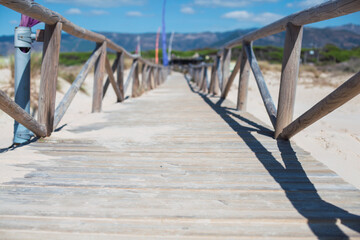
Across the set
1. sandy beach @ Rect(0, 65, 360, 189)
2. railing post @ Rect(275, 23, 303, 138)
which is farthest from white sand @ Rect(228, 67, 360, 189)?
railing post @ Rect(275, 23, 303, 138)

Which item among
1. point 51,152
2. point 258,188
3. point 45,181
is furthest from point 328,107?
point 51,152

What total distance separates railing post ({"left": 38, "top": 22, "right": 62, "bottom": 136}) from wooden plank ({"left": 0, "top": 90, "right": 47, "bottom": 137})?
124 millimetres

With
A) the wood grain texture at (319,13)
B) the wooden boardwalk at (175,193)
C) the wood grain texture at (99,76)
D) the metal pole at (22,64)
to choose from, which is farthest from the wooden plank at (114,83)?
the wood grain texture at (319,13)

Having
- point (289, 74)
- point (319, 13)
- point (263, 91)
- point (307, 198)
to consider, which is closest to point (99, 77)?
point (263, 91)

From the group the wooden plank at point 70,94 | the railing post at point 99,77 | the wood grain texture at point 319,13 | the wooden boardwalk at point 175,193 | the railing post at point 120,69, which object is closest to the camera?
the wooden boardwalk at point 175,193

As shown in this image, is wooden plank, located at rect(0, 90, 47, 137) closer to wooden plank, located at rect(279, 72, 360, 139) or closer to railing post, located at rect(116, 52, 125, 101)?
wooden plank, located at rect(279, 72, 360, 139)

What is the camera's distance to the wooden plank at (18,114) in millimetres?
2027

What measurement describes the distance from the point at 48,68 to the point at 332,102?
2.16 m

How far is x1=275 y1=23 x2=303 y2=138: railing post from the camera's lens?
2750mm

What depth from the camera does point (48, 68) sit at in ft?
8.93

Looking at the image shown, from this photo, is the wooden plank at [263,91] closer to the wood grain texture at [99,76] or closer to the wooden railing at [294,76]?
the wooden railing at [294,76]

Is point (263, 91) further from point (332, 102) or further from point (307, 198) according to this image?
point (307, 198)

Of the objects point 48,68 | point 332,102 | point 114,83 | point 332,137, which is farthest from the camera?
point 114,83

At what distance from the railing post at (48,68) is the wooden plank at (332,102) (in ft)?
6.55
